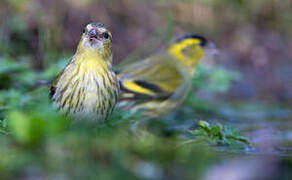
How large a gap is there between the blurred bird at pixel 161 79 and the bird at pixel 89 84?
121 centimetres

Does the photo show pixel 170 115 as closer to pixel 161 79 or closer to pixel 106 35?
pixel 161 79

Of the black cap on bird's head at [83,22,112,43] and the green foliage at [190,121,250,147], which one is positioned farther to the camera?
the black cap on bird's head at [83,22,112,43]

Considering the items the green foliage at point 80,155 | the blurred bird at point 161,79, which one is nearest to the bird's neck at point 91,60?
the blurred bird at point 161,79

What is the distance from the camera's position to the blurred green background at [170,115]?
2.01m

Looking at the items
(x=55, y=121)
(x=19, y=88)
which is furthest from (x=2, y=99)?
(x=55, y=121)

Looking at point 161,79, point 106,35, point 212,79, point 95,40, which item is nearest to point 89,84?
point 95,40

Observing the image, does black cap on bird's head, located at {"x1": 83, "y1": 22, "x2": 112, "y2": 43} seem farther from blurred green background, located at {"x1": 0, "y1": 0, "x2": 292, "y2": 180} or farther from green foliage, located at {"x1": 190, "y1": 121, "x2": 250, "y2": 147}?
green foliage, located at {"x1": 190, "y1": 121, "x2": 250, "y2": 147}

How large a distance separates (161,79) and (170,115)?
559mm

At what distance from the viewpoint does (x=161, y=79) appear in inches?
222

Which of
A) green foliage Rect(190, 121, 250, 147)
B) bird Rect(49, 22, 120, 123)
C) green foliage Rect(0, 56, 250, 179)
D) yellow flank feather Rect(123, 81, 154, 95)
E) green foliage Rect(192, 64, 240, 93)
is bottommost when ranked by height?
green foliage Rect(0, 56, 250, 179)

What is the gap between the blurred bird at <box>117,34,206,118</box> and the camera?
511 cm

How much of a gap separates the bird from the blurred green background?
22 centimetres

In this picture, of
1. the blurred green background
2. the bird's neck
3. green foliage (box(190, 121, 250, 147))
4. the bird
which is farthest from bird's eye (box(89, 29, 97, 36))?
green foliage (box(190, 121, 250, 147))

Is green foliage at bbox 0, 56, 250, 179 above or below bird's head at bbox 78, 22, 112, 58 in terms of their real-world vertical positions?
below
